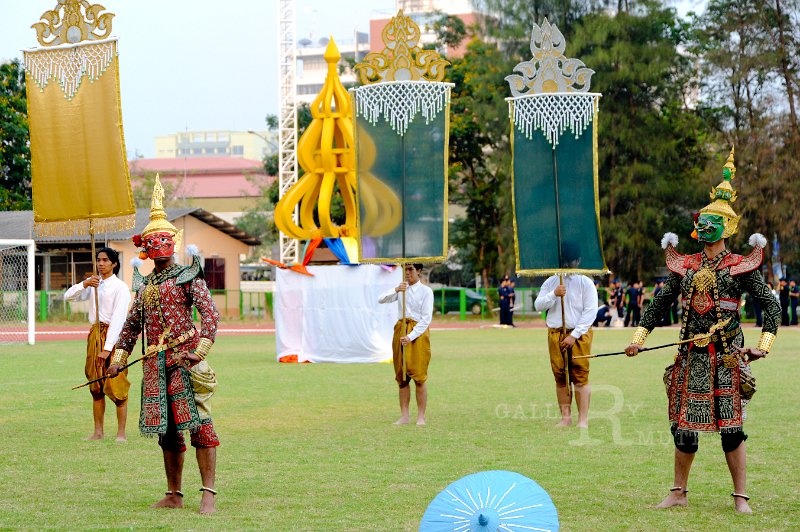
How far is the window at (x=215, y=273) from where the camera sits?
154ft

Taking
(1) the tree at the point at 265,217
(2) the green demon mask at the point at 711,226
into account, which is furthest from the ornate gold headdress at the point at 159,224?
(1) the tree at the point at 265,217

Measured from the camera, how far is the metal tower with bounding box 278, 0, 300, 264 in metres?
53.4

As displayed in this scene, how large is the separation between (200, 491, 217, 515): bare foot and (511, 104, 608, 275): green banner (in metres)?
5.20

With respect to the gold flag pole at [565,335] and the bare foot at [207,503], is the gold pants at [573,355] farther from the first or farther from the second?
the bare foot at [207,503]

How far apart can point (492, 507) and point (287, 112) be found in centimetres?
5296

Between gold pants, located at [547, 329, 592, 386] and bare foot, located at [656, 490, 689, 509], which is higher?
gold pants, located at [547, 329, 592, 386]

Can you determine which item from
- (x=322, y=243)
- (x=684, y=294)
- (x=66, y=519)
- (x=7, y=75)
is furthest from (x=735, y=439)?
(x=7, y=75)

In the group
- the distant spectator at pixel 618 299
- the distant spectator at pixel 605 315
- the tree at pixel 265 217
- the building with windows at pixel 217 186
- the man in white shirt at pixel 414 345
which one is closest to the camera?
the man in white shirt at pixel 414 345

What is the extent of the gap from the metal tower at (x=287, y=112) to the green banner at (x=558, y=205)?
1476 inches

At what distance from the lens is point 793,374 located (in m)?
18.4

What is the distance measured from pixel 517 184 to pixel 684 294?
196 inches

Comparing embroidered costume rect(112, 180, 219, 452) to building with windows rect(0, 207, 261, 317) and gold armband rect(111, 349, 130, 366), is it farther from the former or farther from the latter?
building with windows rect(0, 207, 261, 317)

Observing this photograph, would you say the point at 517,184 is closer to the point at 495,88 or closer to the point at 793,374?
the point at 793,374

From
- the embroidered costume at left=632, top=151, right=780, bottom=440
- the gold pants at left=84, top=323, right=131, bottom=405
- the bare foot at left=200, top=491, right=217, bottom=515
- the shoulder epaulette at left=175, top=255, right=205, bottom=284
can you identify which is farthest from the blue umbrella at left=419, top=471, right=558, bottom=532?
the gold pants at left=84, top=323, right=131, bottom=405
